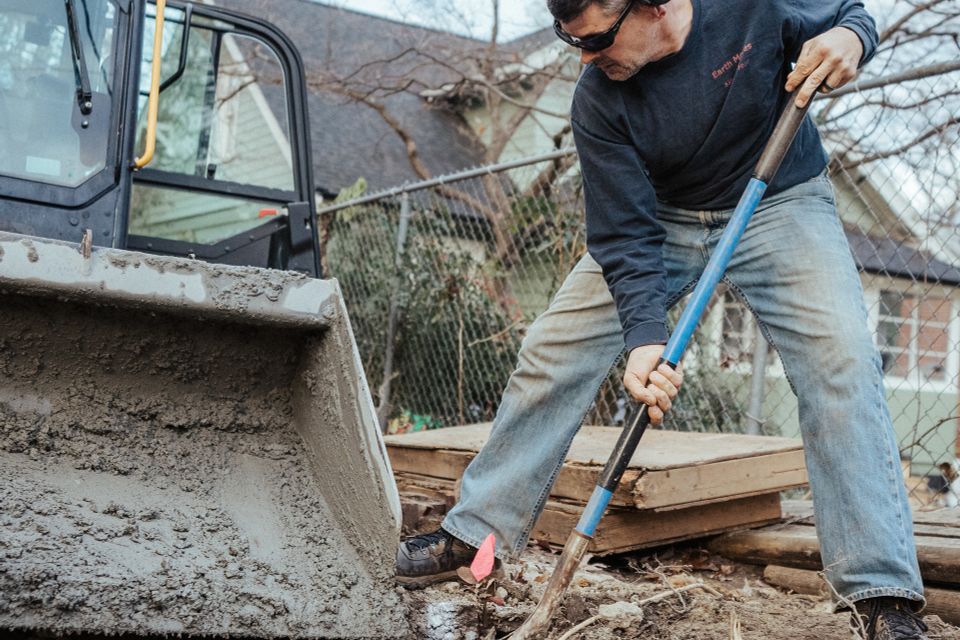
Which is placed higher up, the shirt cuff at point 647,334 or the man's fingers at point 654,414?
the shirt cuff at point 647,334

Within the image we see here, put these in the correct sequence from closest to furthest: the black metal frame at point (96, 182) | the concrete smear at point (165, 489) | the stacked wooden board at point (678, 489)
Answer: the concrete smear at point (165, 489)
the black metal frame at point (96, 182)
the stacked wooden board at point (678, 489)

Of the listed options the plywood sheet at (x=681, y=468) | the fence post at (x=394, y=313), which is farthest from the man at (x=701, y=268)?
the fence post at (x=394, y=313)

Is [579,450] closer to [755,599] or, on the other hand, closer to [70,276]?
[755,599]

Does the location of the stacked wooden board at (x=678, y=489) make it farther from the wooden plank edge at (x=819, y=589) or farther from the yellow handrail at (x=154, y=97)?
the yellow handrail at (x=154, y=97)

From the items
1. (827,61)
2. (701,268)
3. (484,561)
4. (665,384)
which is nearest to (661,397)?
(665,384)

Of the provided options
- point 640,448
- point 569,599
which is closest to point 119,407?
point 569,599

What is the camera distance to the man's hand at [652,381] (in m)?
2.31

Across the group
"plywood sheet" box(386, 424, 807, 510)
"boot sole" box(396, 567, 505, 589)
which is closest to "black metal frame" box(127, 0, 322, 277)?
"plywood sheet" box(386, 424, 807, 510)

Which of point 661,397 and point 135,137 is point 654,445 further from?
point 135,137

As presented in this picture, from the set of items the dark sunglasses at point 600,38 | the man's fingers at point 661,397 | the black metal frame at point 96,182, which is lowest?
the man's fingers at point 661,397

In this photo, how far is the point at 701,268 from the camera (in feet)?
8.85

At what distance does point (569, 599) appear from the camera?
255cm

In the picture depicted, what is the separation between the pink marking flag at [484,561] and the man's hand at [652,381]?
61cm

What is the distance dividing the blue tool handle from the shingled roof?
34.0ft
